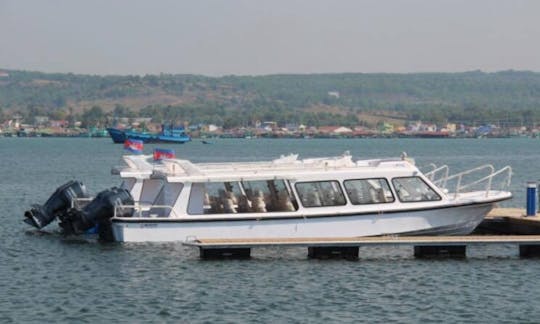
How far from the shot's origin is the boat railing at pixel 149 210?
31641 millimetres

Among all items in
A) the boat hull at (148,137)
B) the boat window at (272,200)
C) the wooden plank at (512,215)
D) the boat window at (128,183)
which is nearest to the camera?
the boat window at (272,200)

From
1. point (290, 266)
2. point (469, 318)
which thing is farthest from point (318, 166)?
point (469, 318)

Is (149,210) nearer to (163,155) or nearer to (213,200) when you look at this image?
(213,200)

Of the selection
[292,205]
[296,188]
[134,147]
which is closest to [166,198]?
[292,205]

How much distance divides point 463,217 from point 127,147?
11453 mm

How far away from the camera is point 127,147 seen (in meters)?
38.2

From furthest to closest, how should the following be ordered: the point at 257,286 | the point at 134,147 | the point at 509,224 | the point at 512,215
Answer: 1. the point at 134,147
2. the point at 512,215
3. the point at 509,224
4. the point at 257,286

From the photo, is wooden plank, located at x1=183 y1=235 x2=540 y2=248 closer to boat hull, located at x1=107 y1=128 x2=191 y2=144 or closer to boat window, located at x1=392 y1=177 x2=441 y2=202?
boat window, located at x1=392 y1=177 x2=441 y2=202

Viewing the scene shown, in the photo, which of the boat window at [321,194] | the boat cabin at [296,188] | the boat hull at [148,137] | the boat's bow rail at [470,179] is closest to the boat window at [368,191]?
the boat cabin at [296,188]

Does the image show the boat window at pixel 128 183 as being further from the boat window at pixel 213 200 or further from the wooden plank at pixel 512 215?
the wooden plank at pixel 512 215

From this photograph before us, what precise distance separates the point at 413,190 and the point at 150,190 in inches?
294

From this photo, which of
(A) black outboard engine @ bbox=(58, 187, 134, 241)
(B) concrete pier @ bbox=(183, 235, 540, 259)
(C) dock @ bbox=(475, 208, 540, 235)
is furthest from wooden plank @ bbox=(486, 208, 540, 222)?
(A) black outboard engine @ bbox=(58, 187, 134, 241)

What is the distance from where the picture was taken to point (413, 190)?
3203 cm

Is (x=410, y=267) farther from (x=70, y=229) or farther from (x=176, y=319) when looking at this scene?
(x=70, y=229)
